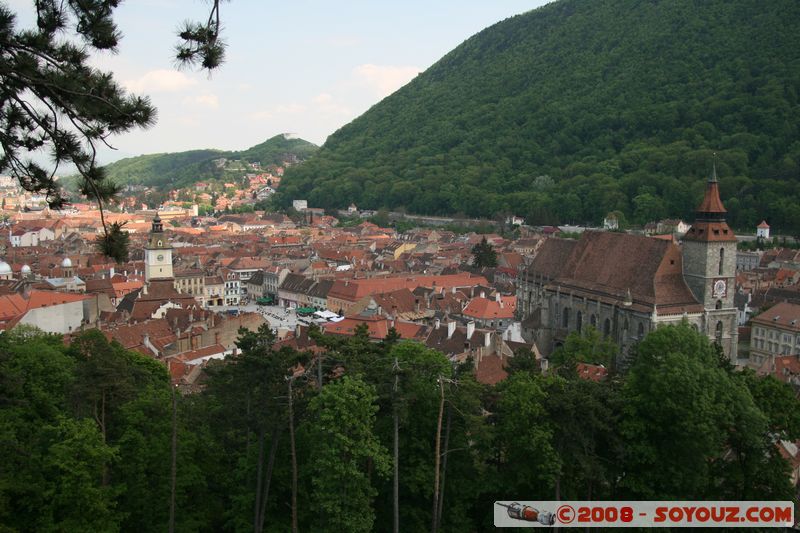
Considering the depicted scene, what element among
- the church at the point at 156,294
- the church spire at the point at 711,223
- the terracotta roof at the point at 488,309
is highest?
the church spire at the point at 711,223

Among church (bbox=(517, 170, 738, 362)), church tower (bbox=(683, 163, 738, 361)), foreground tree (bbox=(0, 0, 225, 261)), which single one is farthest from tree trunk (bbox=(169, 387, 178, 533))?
church tower (bbox=(683, 163, 738, 361))

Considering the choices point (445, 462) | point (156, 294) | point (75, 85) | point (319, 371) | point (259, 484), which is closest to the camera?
point (75, 85)

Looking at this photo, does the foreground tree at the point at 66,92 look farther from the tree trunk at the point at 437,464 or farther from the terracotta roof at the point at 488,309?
the terracotta roof at the point at 488,309

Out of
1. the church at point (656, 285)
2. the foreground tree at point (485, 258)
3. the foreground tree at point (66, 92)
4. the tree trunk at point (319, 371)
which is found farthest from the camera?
the foreground tree at point (485, 258)

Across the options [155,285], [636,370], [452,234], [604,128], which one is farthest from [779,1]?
[636,370]

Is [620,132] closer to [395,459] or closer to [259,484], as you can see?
[395,459]

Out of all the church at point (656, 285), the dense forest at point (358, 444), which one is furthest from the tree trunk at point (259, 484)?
the church at point (656, 285)

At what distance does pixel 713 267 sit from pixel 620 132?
4265 inches

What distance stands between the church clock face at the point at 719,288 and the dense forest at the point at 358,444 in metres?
20.0

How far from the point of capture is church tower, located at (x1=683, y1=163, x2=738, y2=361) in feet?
137

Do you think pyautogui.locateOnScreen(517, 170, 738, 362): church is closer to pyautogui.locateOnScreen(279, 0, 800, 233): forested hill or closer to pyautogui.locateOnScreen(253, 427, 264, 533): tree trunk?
pyautogui.locateOnScreen(253, 427, 264, 533): tree trunk

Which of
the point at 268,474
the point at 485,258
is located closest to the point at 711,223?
the point at 268,474

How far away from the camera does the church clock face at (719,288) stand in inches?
1661

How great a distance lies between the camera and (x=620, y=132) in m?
145
